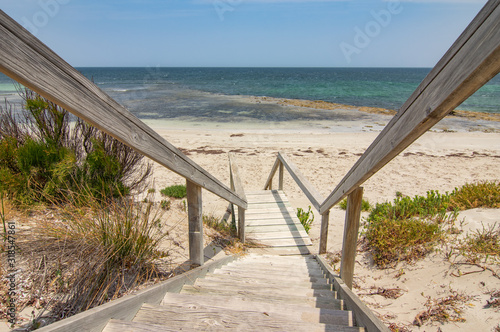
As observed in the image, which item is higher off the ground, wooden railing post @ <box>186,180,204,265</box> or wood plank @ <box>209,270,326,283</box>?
wooden railing post @ <box>186,180,204,265</box>

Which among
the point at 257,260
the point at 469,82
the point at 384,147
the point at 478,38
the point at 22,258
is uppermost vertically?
the point at 478,38

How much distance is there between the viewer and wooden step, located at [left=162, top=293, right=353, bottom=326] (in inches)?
78.7

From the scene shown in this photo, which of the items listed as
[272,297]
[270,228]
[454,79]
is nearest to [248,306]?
[272,297]

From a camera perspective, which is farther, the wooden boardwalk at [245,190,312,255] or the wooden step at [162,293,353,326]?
the wooden boardwalk at [245,190,312,255]

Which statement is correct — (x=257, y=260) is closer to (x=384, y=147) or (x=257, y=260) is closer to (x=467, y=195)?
(x=384, y=147)

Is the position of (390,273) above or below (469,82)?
below

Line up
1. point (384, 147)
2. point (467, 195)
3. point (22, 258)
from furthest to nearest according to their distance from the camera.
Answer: point (467, 195)
point (22, 258)
point (384, 147)

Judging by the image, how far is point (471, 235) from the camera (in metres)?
3.61

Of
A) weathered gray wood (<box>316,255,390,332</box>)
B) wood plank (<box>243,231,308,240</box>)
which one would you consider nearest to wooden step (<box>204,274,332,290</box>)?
weathered gray wood (<box>316,255,390,332</box>)

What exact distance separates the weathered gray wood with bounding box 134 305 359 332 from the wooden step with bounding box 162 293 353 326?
0.20 meters

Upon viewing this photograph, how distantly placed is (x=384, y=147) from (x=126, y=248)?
1.88 m

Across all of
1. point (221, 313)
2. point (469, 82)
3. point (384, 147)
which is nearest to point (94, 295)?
point (221, 313)

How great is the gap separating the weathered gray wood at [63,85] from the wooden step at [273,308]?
3.05 ft

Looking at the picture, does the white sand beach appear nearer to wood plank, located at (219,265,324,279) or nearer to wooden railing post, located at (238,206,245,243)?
wood plank, located at (219,265,324,279)
